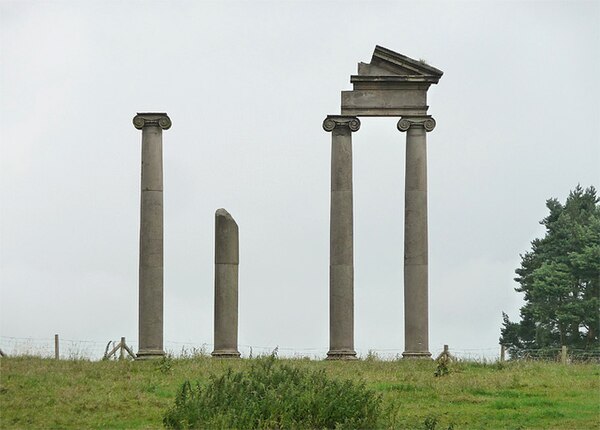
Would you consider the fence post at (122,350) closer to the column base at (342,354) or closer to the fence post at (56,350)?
the fence post at (56,350)

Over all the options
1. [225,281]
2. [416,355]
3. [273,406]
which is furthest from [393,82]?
[273,406]

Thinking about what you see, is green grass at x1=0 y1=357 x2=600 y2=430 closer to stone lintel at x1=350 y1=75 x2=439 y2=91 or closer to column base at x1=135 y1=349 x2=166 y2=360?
column base at x1=135 y1=349 x2=166 y2=360

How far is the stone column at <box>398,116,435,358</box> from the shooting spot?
58.7 m

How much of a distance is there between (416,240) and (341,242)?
10.5 feet

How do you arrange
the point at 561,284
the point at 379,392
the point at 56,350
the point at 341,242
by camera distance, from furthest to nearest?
1. the point at 561,284
2. the point at 341,242
3. the point at 56,350
4. the point at 379,392

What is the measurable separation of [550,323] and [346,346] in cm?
3820

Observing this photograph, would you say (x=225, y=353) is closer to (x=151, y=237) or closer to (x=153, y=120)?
(x=151, y=237)

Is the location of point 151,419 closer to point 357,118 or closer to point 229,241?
point 229,241

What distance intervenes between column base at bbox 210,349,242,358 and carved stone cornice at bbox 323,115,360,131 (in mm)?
10317

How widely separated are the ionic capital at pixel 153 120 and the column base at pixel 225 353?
9577mm

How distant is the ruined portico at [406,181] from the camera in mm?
58594

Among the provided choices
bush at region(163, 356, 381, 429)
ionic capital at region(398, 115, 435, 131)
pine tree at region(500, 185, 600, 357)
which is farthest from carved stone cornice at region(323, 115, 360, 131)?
pine tree at region(500, 185, 600, 357)

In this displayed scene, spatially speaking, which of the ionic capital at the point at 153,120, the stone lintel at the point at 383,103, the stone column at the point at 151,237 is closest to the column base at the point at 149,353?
the stone column at the point at 151,237

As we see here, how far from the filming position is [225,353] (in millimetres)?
56406
